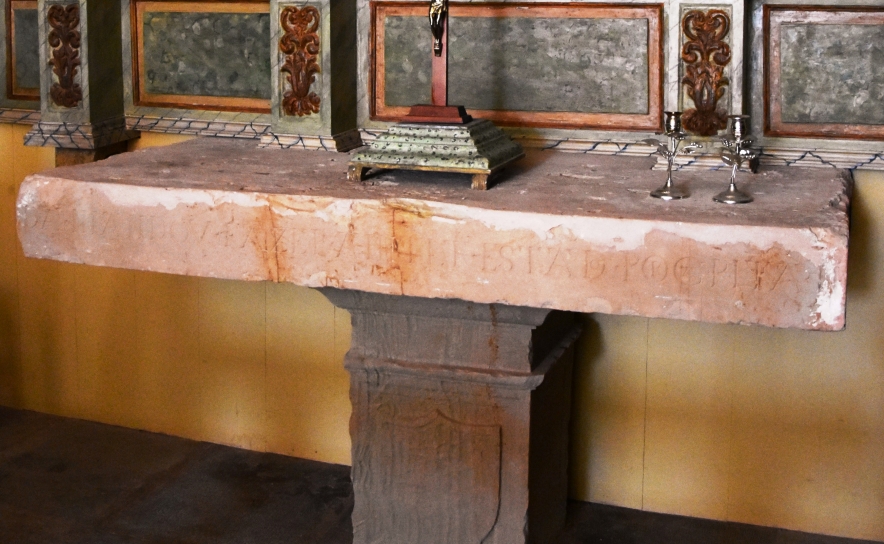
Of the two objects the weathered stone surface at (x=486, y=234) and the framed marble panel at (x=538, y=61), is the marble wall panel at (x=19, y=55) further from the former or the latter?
the framed marble panel at (x=538, y=61)

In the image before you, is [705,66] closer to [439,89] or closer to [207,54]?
[439,89]

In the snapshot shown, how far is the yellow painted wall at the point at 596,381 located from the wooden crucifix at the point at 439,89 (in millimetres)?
979

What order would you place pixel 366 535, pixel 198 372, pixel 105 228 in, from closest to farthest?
pixel 105 228
pixel 366 535
pixel 198 372

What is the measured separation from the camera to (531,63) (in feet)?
10.6

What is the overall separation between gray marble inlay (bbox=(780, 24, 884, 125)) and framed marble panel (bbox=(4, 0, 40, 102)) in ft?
8.53

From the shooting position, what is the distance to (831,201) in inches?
95.0

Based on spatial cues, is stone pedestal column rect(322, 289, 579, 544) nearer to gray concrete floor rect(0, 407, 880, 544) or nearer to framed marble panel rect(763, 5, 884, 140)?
gray concrete floor rect(0, 407, 880, 544)

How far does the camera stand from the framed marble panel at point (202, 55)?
3584 mm

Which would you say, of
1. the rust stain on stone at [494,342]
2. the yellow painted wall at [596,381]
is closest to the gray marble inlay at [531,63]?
the yellow painted wall at [596,381]

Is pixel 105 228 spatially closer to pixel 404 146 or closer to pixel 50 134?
pixel 404 146

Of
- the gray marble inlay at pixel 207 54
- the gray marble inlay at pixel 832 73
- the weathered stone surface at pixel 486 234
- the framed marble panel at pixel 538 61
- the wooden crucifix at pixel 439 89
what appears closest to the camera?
the weathered stone surface at pixel 486 234

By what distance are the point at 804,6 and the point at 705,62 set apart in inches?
12.2

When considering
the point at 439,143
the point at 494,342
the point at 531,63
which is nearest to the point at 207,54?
the point at 531,63

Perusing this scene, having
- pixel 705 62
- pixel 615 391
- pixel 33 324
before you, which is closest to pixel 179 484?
pixel 33 324
